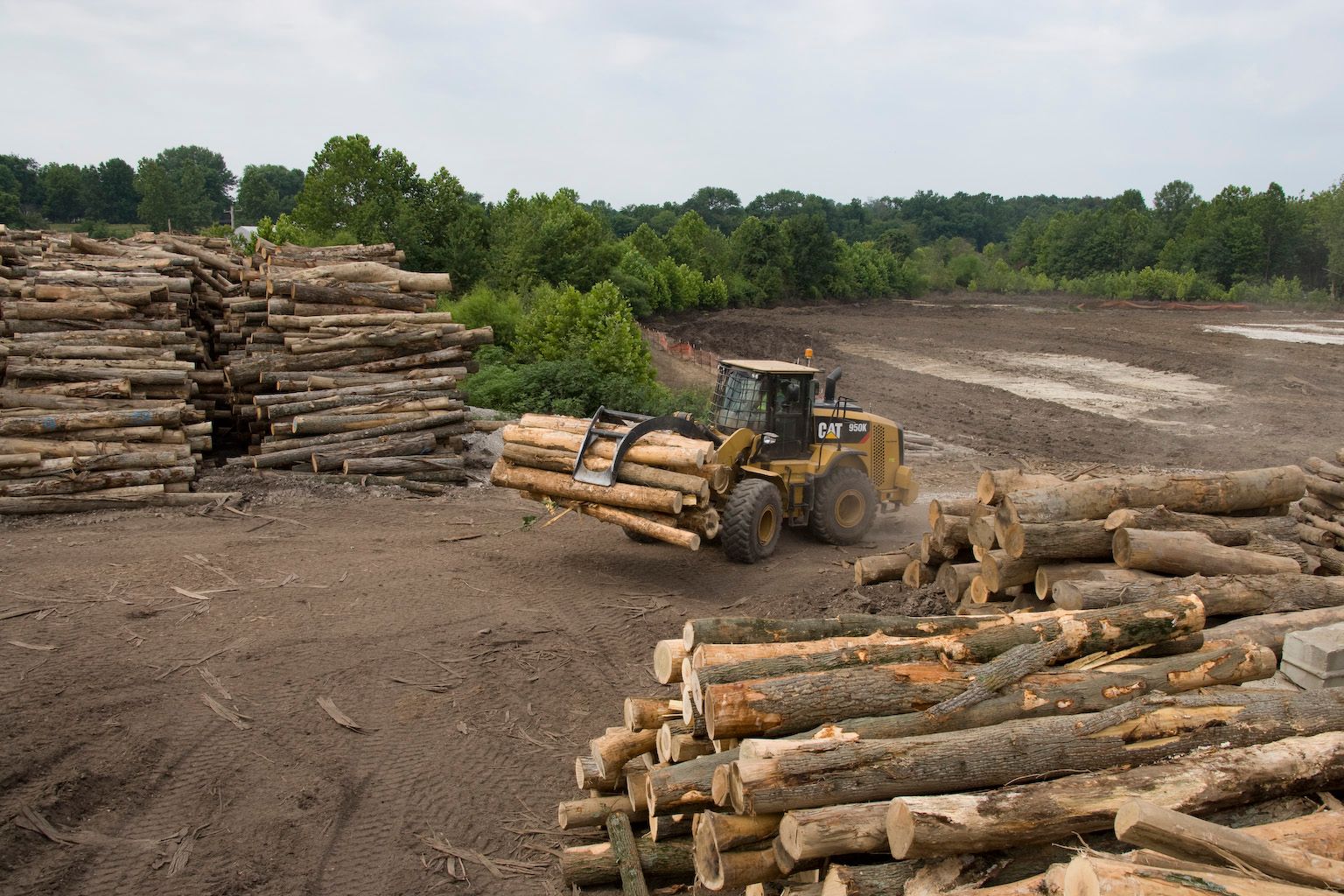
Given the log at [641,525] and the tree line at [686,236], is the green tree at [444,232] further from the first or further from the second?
the log at [641,525]

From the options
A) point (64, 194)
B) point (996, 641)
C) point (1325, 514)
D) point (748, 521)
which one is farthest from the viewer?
point (64, 194)

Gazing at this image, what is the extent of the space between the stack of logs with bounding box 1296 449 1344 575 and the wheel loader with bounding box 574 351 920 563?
17.6 feet

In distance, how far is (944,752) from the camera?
4.83m

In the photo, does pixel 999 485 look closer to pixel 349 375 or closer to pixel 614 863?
pixel 614 863

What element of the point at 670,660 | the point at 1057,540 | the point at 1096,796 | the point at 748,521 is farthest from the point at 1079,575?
the point at 748,521

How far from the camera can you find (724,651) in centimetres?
586

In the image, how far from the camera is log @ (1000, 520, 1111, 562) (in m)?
8.23

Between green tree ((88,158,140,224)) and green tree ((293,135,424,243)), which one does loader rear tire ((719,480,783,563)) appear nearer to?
green tree ((293,135,424,243))

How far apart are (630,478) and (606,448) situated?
0.56 metres

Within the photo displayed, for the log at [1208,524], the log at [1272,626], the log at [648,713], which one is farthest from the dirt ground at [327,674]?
the log at [1272,626]

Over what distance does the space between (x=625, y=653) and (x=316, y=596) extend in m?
3.64

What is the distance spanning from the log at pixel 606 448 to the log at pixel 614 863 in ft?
18.4

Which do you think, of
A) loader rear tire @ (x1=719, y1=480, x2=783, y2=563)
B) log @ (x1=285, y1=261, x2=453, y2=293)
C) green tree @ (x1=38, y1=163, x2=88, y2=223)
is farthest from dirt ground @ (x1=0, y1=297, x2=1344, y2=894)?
green tree @ (x1=38, y1=163, x2=88, y2=223)

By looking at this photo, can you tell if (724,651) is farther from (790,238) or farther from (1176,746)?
(790,238)
